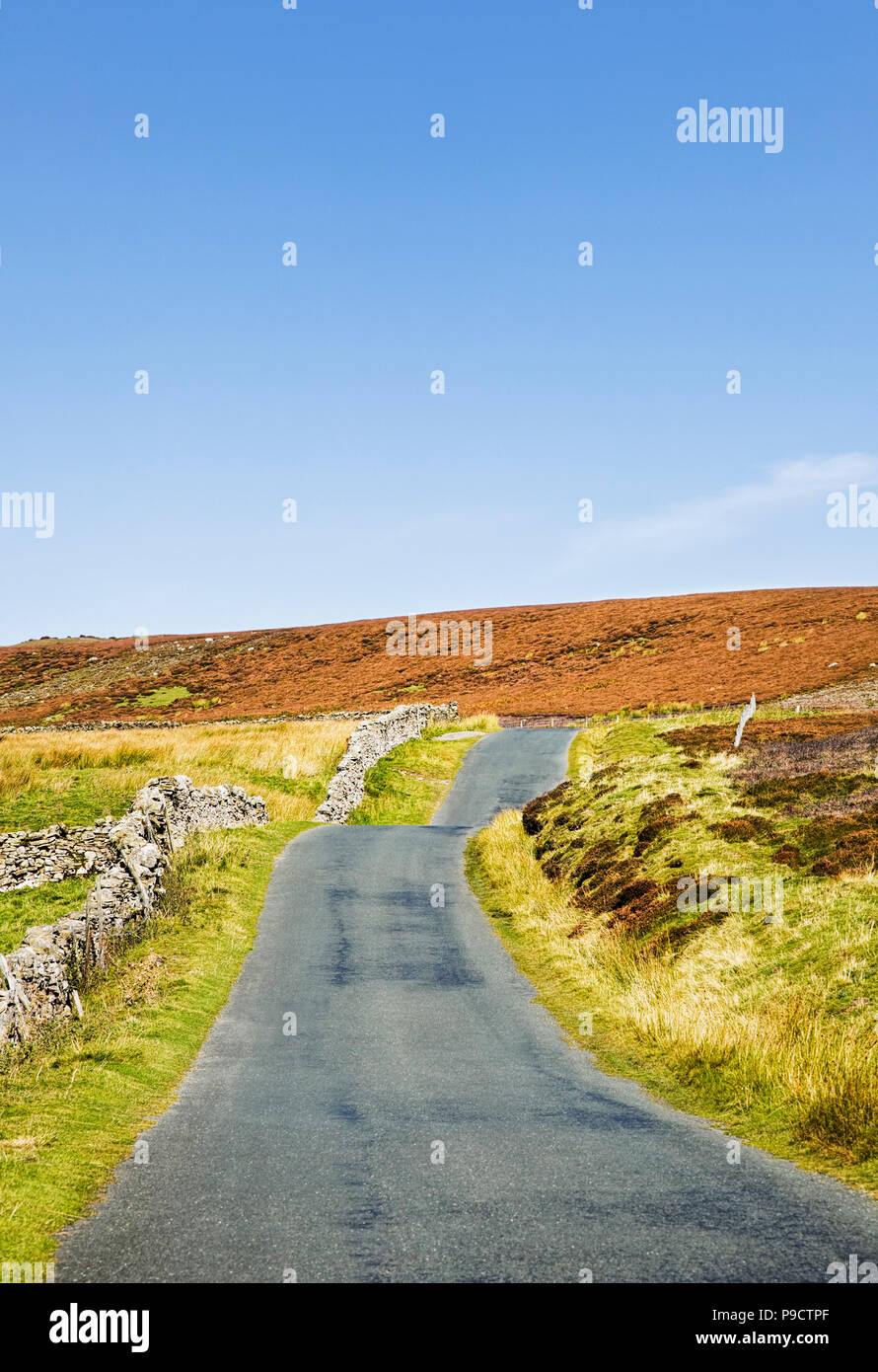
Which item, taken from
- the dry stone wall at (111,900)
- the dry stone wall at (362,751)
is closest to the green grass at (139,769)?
the dry stone wall at (362,751)

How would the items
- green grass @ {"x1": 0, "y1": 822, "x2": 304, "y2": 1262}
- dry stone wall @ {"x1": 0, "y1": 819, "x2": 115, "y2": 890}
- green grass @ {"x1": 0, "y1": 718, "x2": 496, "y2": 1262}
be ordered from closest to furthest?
green grass @ {"x1": 0, "y1": 822, "x2": 304, "y2": 1262}
green grass @ {"x1": 0, "y1": 718, "x2": 496, "y2": 1262}
dry stone wall @ {"x1": 0, "y1": 819, "x2": 115, "y2": 890}

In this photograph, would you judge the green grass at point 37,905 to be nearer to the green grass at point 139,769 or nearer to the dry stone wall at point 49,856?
the dry stone wall at point 49,856

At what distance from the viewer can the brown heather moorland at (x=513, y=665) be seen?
64625mm

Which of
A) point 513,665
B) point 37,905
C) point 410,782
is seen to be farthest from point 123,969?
point 513,665

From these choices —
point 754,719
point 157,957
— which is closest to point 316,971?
point 157,957

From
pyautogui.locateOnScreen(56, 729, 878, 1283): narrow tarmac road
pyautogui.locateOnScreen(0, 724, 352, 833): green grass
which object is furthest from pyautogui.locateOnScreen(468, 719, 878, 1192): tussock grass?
pyautogui.locateOnScreen(0, 724, 352, 833): green grass

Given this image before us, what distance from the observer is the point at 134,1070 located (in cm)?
1100

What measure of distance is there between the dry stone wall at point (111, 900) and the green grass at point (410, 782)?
5380mm

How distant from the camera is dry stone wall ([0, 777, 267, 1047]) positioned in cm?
1241

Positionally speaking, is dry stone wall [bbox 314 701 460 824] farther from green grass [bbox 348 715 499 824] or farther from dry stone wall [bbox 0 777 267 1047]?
dry stone wall [bbox 0 777 267 1047]

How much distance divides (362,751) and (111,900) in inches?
831

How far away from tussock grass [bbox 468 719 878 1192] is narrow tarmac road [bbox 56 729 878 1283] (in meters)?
0.59
